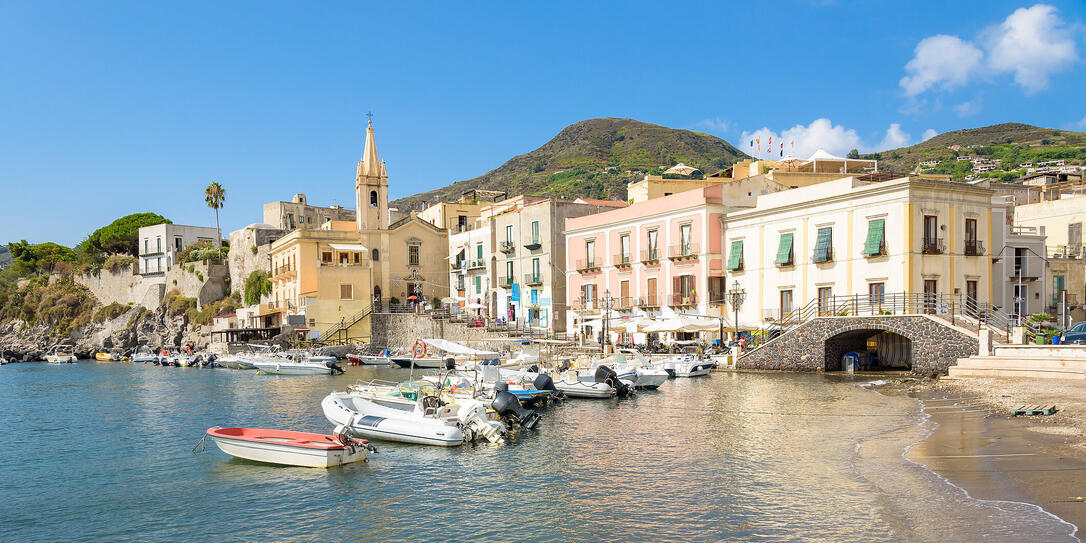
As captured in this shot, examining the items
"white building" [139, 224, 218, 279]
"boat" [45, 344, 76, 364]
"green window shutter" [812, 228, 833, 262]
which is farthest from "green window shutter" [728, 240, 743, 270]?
"white building" [139, 224, 218, 279]

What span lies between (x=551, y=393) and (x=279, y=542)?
52.4ft

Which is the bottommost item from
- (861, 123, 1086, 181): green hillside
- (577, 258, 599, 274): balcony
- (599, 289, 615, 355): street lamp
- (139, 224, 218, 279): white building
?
(599, 289, 615, 355): street lamp

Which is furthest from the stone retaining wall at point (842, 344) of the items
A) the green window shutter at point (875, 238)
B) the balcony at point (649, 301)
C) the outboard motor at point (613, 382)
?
the balcony at point (649, 301)

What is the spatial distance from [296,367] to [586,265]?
64.5 ft

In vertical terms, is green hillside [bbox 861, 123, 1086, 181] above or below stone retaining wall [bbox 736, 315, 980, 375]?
above

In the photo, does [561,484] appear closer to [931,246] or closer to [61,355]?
[931,246]

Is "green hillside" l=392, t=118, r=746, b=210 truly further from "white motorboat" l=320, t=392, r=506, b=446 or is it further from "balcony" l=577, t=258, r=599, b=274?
"white motorboat" l=320, t=392, r=506, b=446

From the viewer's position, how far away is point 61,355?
74062 millimetres

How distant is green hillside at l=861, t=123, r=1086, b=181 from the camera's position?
109250 mm

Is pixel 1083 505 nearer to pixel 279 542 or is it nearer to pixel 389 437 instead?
pixel 279 542

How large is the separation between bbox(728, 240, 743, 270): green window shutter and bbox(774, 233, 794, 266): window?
2.36m

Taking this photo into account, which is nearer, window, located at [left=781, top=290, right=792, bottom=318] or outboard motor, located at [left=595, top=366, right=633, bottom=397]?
outboard motor, located at [left=595, top=366, right=633, bottom=397]

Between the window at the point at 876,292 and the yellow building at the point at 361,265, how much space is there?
3935 centimetres

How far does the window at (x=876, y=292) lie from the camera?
34.4 meters
